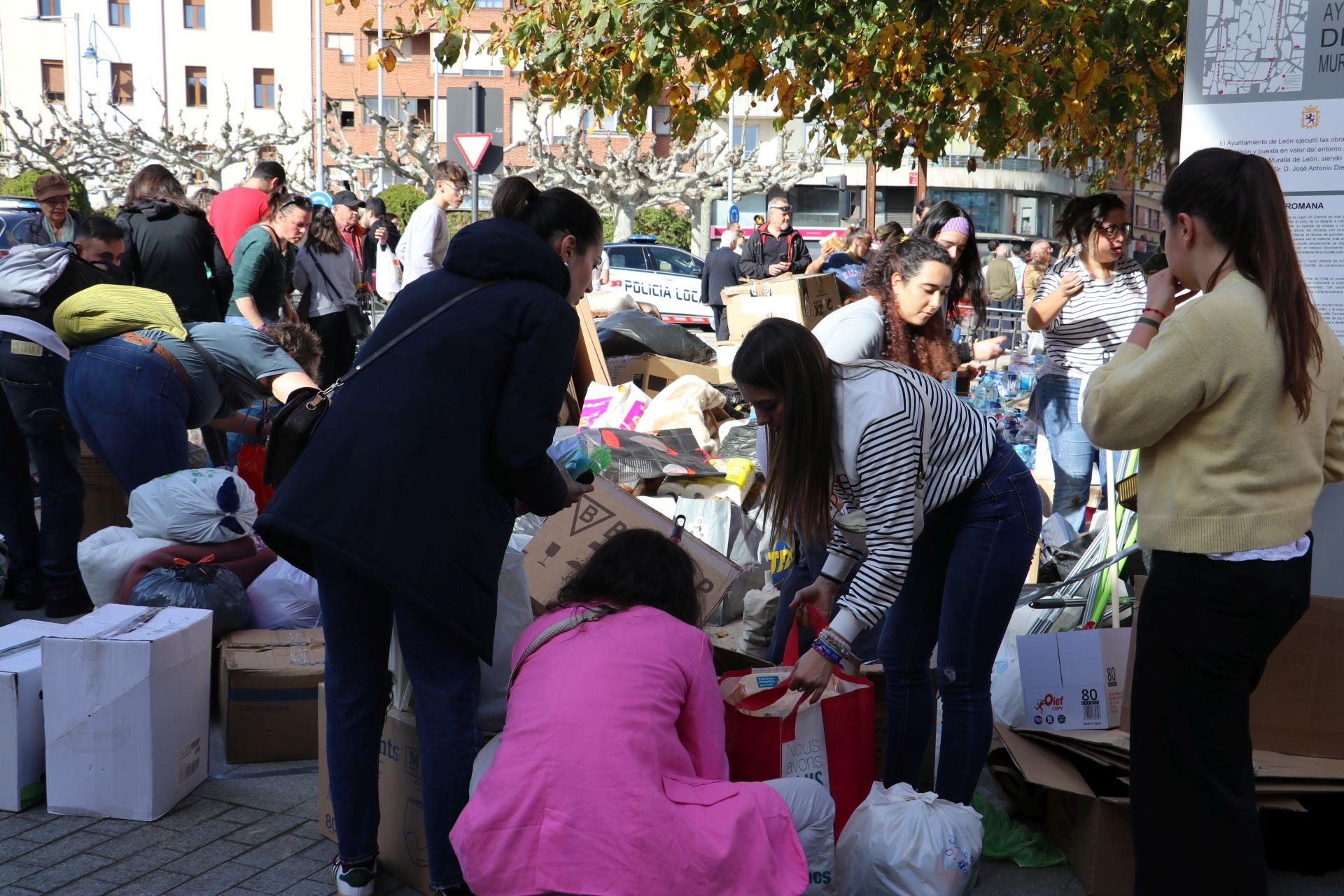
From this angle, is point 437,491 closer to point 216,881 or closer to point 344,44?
point 216,881

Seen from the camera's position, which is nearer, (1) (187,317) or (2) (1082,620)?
(2) (1082,620)

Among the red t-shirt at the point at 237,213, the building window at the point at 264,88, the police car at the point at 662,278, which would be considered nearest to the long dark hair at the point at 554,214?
the red t-shirt at the point at 237,213

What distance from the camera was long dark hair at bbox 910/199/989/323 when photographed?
4.78 m

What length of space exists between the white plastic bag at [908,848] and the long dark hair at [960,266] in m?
2.20

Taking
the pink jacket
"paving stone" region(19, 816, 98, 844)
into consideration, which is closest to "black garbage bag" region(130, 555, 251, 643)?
"paving stone" region(19, 816, 98, 844)

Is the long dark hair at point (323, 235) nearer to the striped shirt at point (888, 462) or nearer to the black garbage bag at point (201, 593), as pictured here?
the black garbage bag at point (201, 593)

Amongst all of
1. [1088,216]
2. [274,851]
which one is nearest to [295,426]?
[274,851]

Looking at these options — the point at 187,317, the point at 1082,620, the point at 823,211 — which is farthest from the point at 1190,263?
the point at 823,211

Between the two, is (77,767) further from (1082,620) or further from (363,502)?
(1082,620)

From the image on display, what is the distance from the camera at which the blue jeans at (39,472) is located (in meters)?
5.05

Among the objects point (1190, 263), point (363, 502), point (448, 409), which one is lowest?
point (363, 502)

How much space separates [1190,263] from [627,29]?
527 cm

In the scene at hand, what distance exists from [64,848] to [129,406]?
1857 millimetres

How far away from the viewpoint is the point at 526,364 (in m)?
2.71
